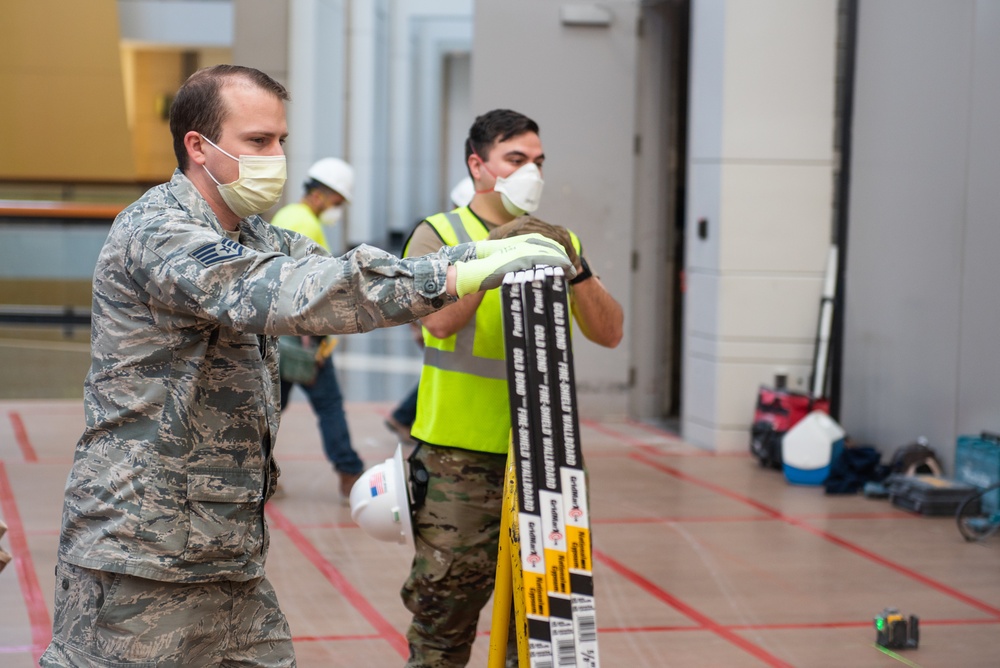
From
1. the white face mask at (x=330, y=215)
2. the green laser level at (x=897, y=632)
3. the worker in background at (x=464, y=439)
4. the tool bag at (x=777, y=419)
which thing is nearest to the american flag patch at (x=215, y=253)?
the worker in background at (x=464, y=439)

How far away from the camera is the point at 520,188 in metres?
3.51

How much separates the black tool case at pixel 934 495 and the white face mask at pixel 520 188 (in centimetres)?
436

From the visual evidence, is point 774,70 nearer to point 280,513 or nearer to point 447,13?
point 280,513

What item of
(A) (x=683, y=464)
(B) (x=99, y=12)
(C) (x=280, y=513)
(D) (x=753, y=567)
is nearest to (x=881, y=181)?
(A) (x=683, y=464)

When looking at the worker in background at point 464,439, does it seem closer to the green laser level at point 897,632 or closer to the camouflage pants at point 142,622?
the camouflage pants at point 142,622

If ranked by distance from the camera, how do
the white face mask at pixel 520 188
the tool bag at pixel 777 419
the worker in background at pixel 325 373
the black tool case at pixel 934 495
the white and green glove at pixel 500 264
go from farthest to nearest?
the tool bag at pixel 777 419 → the black tool case at pixel 934 495 → the worker in background at pixel 325 373 → the white face mask at pixel 520 188 → the white and green glove at pixel 500 264

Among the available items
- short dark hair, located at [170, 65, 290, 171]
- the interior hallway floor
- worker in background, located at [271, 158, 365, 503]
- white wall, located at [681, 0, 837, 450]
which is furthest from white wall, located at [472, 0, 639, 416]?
short dark hair, located at [170, 65, 290, 171]

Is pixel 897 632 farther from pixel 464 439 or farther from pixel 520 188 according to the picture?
pixel 520 188

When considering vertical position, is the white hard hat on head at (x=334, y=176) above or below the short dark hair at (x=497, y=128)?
below

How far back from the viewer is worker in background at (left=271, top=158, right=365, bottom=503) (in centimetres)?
680

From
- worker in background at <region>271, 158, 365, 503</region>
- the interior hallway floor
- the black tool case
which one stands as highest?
worker in background at <region>271, 158, 365, 503</region>

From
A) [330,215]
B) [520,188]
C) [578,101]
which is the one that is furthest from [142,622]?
[578,101]

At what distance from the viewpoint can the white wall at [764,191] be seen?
8.65m

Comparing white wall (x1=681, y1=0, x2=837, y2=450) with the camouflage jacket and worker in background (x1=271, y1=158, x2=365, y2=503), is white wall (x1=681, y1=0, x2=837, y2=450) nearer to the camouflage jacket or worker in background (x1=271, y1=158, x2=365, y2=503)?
worker in background (x1=271, y1=158, x2=365, y2=503)
